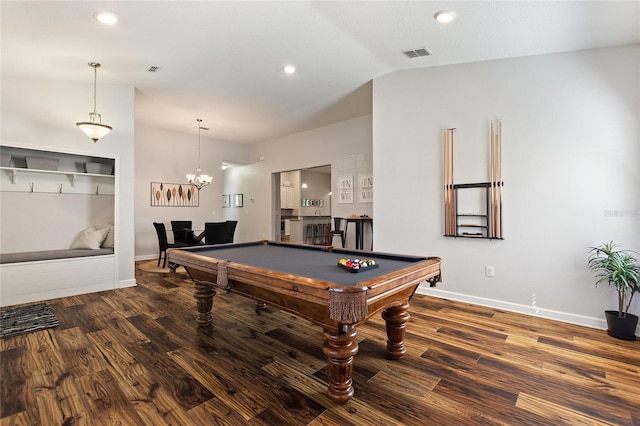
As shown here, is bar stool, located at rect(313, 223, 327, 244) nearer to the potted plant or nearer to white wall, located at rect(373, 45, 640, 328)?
white wall, located at rect(373, 45, 640, 328)

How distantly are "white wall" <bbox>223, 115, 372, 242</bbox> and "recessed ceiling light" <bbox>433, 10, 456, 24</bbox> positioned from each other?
3.24 meters

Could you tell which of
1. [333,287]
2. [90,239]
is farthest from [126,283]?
[333,287]

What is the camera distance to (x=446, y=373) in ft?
6.80

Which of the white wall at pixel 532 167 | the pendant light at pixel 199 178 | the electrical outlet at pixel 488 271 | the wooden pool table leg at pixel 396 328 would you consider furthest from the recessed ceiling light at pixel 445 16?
the pendant light at pixel 199 178

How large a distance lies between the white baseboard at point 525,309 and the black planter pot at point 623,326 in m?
0.18

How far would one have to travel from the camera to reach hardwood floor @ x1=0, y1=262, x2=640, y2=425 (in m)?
1.66

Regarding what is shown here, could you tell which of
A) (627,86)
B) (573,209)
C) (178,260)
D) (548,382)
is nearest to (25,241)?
(178,260)

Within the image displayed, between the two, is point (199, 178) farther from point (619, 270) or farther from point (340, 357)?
point (619, 270)

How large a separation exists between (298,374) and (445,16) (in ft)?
10.8

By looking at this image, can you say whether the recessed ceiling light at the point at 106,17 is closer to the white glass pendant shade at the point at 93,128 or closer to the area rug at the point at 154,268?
the white glass pendant shade at the point at 93,128

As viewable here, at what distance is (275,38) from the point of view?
3227 millimetres

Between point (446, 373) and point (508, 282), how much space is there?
6.20 ft

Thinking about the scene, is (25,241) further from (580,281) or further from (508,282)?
(580,281)

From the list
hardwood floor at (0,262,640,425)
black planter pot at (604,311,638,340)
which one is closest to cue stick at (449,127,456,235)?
hardwood floor at (0,262,640,425)
